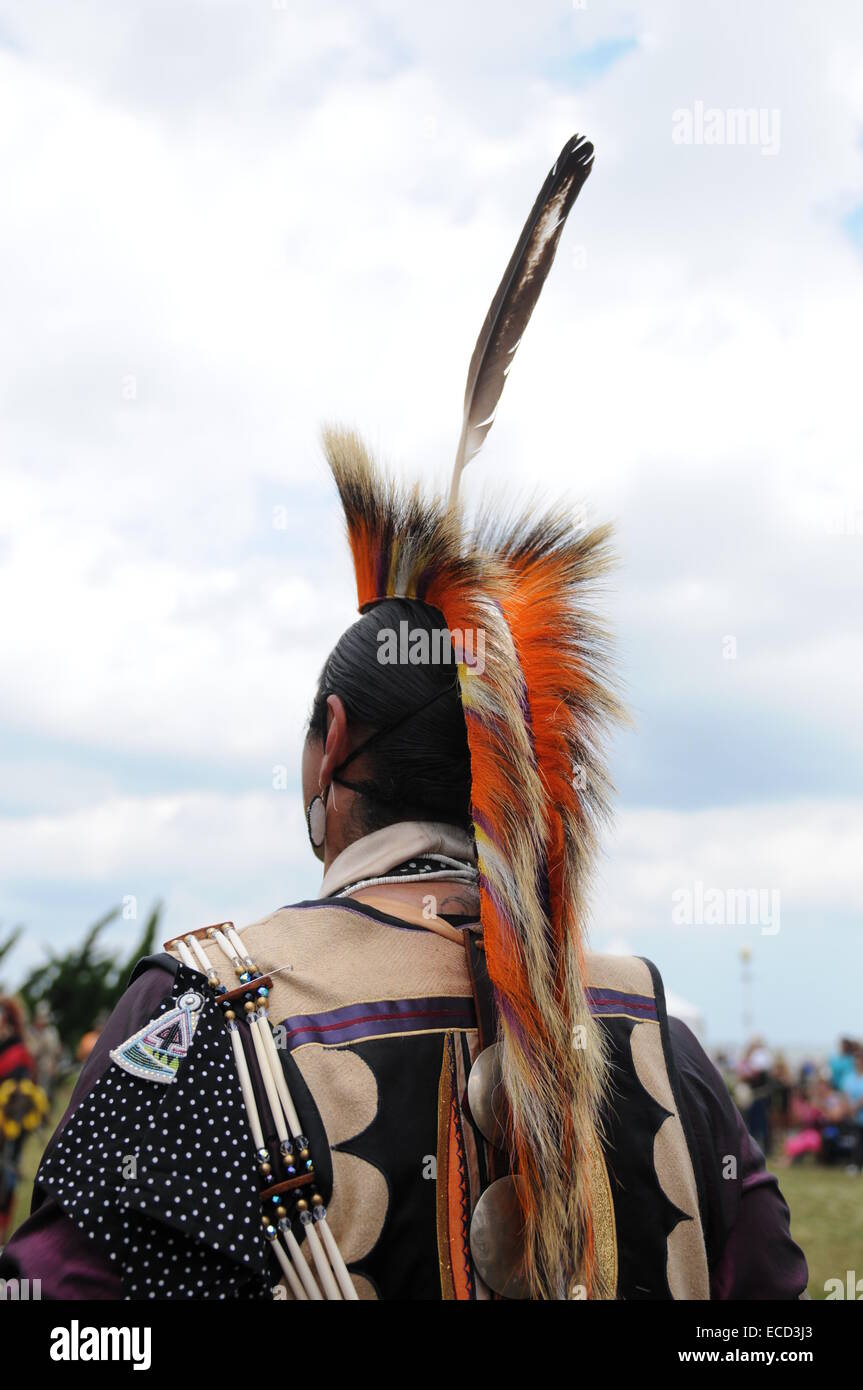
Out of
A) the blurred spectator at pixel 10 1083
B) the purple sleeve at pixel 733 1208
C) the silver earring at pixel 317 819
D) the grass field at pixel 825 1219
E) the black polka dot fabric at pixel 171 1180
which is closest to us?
the black polka dot fabric at pixel 171 1180

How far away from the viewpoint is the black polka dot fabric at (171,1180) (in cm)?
159

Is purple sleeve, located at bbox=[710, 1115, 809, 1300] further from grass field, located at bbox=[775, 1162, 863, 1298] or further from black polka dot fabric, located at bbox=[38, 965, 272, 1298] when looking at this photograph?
grass field, located at bbox=[775, 1162, 863, 1298]

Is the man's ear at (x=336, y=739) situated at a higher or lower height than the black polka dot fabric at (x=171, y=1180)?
higher

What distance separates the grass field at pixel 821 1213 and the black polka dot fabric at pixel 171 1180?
17.5ft

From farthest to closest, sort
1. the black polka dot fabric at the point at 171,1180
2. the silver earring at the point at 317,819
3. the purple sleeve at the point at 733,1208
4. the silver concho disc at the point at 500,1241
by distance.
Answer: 1. the silver earring at the point at 317,819
2. the purple sleeve at the point at 733,1208
3. the silver concho disc at the point at 500,1241
4. the black polka dot fabric at the point at 171,1180

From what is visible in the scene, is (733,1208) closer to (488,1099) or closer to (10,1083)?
(488,1099)

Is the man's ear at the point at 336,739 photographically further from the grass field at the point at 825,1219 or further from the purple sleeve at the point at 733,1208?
the grass field at the point at 825,1219

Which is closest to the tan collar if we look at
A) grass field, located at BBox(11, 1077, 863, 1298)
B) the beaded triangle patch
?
the beaded triangle patch

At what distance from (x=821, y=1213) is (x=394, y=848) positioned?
10390mm

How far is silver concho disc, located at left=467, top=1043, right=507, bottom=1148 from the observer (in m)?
1.78

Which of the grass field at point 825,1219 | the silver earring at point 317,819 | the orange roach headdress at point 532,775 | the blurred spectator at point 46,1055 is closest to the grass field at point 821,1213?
A: the grass field at point 825,1219

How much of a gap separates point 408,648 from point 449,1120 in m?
0.77
